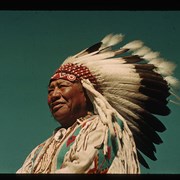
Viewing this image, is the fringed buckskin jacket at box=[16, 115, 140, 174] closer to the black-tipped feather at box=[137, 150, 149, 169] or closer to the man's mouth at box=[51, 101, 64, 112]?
the black-tipped feather at box=[137, 150, 149, 169]

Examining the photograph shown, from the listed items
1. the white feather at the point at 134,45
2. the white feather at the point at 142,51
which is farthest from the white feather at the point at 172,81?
the white feather at the point at 134,45

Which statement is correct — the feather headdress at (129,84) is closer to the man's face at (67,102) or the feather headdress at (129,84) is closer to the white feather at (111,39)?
the white feather at (111,39)

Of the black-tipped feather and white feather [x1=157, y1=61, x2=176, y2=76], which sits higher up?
white feather [x1=157, y1=61, x2=176, y2=76]

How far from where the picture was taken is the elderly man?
736cm

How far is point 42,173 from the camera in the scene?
7.31m

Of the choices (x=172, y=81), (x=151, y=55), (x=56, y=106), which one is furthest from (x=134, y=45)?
(x=56, y=106)

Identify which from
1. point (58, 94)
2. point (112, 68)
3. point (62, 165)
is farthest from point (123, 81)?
point (62, 165)

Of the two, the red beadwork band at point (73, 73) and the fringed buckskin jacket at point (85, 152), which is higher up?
the red beadwork band at point (73, 73)

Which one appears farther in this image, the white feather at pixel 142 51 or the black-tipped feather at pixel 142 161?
the white feather at pixel 142 51

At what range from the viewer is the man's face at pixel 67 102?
24.9 ft

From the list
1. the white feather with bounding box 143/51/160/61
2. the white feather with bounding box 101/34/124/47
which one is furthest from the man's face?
the white feather with bounding box 143/51/160/61

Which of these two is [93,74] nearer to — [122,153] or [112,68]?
[112,68]

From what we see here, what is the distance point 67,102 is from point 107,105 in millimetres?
469

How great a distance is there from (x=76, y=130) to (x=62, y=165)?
0.48 m
